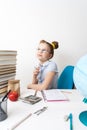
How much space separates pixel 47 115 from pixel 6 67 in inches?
19.1

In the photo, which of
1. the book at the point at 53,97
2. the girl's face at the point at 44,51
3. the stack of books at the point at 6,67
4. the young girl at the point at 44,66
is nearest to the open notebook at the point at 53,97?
the book at the point at 53,97

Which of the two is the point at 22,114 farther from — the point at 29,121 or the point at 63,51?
the point at 63,51

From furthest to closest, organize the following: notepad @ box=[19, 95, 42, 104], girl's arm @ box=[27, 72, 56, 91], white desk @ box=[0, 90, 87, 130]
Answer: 1. girl's arm @ box=[27, 72, 56, 91]
2. notepad @ box=[19, 95, 42, 104]
3. white desk @ box=[0, 90, 87, 130]

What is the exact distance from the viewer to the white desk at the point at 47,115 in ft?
2.39

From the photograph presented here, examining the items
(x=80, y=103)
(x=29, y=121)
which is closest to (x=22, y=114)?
(x=29, y=121)

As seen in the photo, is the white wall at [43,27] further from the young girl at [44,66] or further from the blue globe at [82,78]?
the blue globe at [82,78]

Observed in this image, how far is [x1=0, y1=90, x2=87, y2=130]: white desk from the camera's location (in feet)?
2.39

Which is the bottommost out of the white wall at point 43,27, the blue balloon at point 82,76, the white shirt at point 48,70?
the white shirt at point 48,70

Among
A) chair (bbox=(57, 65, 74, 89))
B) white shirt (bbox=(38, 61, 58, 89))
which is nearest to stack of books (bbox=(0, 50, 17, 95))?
white shirt (bbox=(38, 61, 58, 89))

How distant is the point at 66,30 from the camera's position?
1912 millimetres

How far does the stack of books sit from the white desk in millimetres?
172

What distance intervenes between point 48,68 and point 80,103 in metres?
0.61

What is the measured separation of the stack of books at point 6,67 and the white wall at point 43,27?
29.4 inches

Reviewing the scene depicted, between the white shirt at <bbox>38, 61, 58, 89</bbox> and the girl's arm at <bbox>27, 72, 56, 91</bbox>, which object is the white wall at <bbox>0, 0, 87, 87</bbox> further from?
the girl's arm at <bbox>27, 72, 56, 91</bbox>
